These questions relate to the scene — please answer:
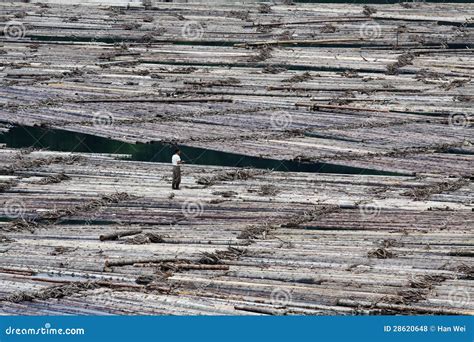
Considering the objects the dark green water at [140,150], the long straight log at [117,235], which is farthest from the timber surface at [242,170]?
the dark green water at [140,150]

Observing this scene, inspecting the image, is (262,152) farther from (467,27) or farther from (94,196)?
(467,27)

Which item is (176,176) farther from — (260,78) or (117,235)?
(260,78)

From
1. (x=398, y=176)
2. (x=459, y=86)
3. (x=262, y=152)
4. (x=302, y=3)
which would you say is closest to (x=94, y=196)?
(x=262, y=152)

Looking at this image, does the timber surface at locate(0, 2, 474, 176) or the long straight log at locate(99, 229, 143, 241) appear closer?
the long straight log at locate(99, 229, 143, 241)

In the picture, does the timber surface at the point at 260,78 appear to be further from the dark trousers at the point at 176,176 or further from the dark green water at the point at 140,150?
the dark trousers at the point at 176,176

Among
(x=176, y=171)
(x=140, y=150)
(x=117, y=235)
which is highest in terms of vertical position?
(x=140, y=150)

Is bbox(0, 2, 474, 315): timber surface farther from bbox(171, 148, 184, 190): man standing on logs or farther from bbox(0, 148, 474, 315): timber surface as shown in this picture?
bbox(171, 148, 184, 190): man standing on logs

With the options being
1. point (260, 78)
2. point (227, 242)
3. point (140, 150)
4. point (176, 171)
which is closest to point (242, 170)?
point (176, 171)

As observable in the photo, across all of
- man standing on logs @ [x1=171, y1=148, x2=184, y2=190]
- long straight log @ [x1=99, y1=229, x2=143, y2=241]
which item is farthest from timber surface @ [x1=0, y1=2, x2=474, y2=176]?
long straight log @ [x1=99, y1=229, x2=143, y2=241]
